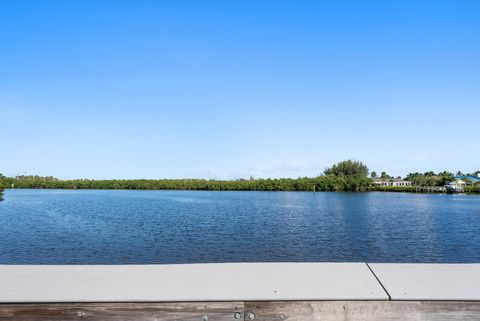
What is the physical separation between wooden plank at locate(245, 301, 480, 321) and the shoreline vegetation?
116343mm

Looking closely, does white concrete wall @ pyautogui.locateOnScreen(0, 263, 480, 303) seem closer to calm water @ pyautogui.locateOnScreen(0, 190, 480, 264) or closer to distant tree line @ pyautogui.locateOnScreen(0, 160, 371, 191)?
calm water @ pyautogui.locateOnScreen(0, 190, 480, 264)

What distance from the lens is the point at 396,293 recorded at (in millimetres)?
1858

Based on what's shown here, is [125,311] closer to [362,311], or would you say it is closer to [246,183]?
[362,311]

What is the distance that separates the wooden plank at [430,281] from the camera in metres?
1.83

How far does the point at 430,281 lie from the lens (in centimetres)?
197

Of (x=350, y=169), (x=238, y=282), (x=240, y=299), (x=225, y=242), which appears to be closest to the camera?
(x=240, y=299)

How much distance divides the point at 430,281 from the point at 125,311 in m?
1.47

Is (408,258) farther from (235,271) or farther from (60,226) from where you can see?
(60,226)

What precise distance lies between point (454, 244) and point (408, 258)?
6001 millimetres

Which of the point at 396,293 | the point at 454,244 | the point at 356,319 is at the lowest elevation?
the point at 454,244

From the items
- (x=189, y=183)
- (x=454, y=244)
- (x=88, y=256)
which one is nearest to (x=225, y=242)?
(x=88, y=256)

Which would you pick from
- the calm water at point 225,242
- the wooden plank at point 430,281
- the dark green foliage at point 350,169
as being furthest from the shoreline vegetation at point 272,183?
the wooden plank at point 430,281

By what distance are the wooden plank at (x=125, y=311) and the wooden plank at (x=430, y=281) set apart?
764 millimetres

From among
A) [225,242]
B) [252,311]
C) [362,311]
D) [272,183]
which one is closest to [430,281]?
[362,311]
